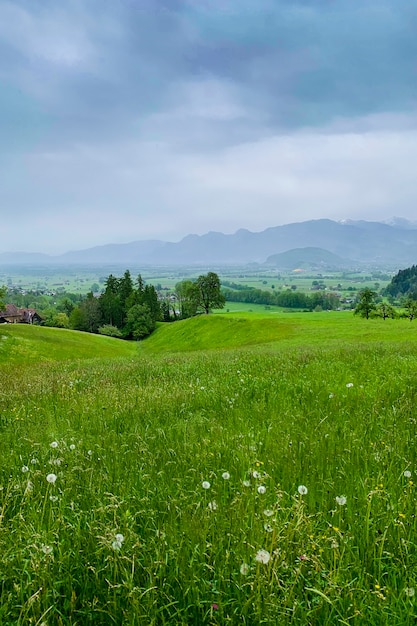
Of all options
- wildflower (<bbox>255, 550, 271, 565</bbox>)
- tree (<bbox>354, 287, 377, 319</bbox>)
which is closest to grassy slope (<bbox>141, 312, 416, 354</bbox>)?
tree (<bbox>354, 287, 377, 319</bbox>)

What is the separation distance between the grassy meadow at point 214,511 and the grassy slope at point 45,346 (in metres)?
40.9

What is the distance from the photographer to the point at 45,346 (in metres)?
49.8

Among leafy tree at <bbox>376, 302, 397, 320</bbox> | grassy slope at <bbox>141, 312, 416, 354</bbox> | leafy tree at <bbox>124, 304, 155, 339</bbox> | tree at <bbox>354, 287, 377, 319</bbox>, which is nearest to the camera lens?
grassy slope at <bbox>141, 312, 416, 354</bbox>

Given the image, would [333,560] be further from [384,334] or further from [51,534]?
[384,334]

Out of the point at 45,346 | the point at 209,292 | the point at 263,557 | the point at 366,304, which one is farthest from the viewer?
the point at 209,292

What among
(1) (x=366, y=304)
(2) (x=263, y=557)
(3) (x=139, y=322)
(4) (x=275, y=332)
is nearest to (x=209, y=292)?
(3) (x=139, y=322)

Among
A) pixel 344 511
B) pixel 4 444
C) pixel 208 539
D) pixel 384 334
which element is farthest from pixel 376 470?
pixel 384 334

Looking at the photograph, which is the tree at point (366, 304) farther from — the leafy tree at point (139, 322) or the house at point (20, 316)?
the house at point (20, 316)

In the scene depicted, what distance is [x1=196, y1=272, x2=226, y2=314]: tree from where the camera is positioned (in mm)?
94188

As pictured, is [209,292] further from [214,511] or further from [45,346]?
[214,511]

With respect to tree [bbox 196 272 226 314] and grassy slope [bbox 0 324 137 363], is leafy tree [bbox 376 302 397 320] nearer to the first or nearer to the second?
tree [bbox 196 272 226 314]

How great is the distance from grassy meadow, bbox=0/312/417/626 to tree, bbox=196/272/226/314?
8735cm

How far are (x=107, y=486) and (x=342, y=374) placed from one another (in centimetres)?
704

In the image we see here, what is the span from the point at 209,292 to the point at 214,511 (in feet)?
304
